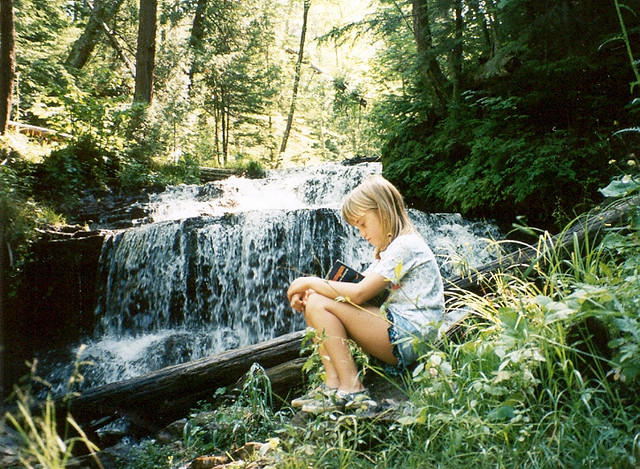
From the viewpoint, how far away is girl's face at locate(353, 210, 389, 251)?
8.55ft

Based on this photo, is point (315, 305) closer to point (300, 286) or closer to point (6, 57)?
point (300, 286)

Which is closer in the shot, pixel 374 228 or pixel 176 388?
pixel 374 228

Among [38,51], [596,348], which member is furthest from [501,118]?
[38,51]

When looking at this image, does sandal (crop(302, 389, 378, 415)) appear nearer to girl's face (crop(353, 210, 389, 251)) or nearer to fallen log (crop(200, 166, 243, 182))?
girl's face (crop(353, 210, 389, 251))

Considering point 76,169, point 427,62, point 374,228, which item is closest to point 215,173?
point 76,169

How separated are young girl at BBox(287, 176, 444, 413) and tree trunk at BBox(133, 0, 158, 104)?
442 inches

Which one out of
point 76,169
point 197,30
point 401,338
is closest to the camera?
point 401,338

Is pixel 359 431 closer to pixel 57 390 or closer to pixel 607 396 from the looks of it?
pixel 607 396

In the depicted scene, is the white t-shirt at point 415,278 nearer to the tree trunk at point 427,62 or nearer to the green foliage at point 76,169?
the tree trunk at point 427,62

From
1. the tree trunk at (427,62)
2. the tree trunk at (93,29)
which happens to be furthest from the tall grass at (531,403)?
the tree trunk at (93,29)

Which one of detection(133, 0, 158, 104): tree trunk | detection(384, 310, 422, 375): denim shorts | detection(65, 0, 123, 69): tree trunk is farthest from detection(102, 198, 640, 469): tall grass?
detection(65, 0, 123, 69): tree trunk

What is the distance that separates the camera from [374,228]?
263 centimetres

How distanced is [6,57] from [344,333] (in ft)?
29.9

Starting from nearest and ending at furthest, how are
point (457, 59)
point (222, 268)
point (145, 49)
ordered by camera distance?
point (222, 268)
point (457, 59)
point (145, 49)
